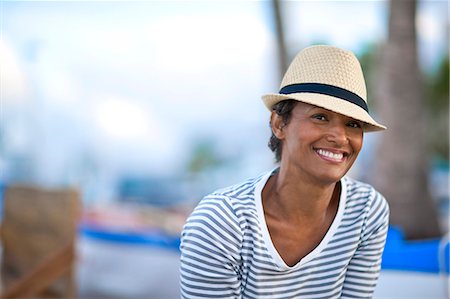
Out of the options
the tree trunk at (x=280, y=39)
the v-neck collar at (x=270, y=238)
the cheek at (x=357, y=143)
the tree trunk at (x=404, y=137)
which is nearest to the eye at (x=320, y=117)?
the cheek at (x=357, y=143)

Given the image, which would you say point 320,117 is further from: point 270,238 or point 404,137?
point 404,137

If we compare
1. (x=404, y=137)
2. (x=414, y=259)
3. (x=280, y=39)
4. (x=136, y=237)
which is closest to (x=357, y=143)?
(x=414, y=259)

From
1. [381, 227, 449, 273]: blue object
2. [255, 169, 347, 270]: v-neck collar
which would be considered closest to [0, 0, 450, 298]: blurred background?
[381, 227, 449, 273]: blue object

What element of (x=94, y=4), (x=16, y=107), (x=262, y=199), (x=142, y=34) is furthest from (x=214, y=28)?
(x=262, y=199)

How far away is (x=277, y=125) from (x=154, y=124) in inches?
284

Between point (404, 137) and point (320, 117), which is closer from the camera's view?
point (320, 117)

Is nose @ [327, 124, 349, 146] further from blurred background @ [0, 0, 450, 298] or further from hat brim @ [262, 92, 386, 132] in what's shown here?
blurred background @ [0, 0, 450, 298]

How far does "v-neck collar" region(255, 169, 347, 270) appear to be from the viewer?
6.98ft

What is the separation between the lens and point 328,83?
2.11 m

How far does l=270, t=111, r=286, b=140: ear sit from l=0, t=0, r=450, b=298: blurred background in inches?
65.5

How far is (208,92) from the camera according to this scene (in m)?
9.95

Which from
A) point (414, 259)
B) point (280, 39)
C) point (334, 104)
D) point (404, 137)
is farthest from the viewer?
point (280, 39)

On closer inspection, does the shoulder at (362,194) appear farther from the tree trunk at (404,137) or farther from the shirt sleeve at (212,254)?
the tree trunk at (404,137)

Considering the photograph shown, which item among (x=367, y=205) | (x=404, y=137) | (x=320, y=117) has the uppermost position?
(x=320, y=117)
